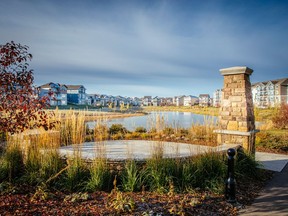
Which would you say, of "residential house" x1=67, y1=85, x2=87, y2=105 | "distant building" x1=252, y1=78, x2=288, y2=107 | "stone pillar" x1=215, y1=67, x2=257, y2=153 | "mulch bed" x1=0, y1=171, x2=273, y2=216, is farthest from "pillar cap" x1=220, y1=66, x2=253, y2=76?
"residential house" x1=67, y1=85, x2=87, y2=105

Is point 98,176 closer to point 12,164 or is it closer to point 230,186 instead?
point 12,164

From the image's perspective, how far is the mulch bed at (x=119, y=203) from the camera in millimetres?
2521

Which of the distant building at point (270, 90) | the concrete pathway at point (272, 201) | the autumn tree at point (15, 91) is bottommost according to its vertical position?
the concrete pathway at point (272, 201)

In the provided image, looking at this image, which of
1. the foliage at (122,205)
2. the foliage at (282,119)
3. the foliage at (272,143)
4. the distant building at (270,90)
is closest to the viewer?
the foliage at (122,205)

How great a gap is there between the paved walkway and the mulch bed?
0.13 metres

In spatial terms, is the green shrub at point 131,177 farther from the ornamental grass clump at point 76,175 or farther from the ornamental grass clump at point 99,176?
the ornamental grass clump at point 76,175

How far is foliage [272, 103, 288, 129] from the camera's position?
12.1m

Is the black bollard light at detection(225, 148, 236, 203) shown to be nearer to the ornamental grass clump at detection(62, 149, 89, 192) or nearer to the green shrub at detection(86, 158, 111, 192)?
the green shrub at detection(86, 158, 111, 192)

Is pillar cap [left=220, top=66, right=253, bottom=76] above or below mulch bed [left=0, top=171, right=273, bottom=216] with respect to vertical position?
above

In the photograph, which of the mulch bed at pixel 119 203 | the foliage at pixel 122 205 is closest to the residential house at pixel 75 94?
the mulch bed at pixel 119 203

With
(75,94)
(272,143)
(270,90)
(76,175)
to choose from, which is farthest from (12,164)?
(270,90)

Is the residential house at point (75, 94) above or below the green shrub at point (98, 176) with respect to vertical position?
above

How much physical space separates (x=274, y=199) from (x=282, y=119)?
11.0 meters

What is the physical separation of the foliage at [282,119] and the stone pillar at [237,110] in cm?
876
